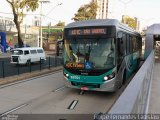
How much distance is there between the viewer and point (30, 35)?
178 feet

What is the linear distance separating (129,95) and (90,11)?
62351 mm

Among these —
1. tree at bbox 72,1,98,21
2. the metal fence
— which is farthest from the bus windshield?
tree at bbox 72,1,98,21

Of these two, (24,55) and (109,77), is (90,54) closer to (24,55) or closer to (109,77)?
(109,77)

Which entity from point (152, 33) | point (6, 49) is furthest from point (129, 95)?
point (6, 49)

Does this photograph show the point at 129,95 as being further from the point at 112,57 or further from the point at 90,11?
the point at 90,11

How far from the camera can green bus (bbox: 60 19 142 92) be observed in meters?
9.94

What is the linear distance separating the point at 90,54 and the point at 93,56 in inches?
6.6

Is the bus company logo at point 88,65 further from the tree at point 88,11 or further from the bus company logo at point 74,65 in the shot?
the tree at point 88,11

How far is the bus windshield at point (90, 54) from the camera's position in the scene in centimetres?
993

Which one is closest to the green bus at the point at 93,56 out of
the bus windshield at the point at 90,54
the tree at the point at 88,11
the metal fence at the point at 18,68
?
the bus windshield at the point at 90,54

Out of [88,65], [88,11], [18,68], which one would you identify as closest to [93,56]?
[88,65]

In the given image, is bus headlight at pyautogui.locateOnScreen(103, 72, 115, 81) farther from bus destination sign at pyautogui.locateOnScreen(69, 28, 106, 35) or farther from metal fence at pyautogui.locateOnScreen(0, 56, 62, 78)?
metal fence at pyautogui.locateOnScreen(0, 56, 62, 78)

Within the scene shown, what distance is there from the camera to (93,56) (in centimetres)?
1005

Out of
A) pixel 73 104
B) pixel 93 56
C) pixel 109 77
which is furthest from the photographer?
pixel 93 56
